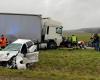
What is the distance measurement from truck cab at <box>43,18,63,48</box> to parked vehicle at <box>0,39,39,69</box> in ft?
45.5

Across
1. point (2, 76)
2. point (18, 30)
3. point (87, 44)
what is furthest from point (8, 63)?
point (87, 44)

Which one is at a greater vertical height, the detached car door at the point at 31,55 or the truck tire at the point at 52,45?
the truck tire at the point at 52,45

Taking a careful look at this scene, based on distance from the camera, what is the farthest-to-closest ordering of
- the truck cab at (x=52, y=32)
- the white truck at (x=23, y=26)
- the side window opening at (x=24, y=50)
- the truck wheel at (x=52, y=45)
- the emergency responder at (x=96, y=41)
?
the truck wheel at (x=52, y=45) < the truck cab at (x=52, y=32) < the emergency responder at (x=96, y=41) < the white truck at (x=23, y=26) < the side window opening at (x=24, y=50)

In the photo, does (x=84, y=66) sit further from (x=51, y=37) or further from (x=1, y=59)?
(x=51, y=37)

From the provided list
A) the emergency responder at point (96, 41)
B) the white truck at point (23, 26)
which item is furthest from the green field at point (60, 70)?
the emergency responder at point (96, 41)

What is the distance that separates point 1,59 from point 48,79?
5.81 meters

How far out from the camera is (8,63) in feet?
77.2

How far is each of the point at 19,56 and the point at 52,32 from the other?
17.0m

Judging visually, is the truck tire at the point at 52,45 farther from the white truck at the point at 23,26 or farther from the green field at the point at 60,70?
the green field at the point at 60,70

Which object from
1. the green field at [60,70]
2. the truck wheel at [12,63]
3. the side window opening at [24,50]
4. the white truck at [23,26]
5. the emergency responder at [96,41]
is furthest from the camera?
the emergency responder at [96,41]

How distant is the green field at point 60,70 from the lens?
19156mm

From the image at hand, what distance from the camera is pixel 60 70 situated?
24.2 meters

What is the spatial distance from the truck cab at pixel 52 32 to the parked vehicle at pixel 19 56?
1388 centimetres

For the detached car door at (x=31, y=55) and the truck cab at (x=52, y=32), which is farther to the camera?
the truck cab at (x=52, y=32)
